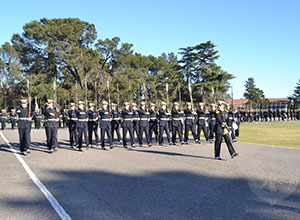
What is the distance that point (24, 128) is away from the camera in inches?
475

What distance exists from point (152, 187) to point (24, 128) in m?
7.49

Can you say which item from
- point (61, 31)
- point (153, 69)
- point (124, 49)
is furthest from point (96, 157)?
point (153, 69)

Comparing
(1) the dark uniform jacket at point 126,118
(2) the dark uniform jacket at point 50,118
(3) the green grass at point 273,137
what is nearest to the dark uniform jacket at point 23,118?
(2) the dark uniform jacket at point 50,118

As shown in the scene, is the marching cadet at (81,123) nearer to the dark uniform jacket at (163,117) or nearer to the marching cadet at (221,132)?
the dark uniform jacket at (163,117)

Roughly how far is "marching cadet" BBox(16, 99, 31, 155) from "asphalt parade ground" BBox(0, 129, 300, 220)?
1.38 m

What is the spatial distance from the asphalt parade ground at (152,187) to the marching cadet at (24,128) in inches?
54.3

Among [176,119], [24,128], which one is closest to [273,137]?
[176,119]

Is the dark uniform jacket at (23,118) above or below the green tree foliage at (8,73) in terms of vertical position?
below

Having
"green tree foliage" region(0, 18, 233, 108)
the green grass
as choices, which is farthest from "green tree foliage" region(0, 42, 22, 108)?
the green grass

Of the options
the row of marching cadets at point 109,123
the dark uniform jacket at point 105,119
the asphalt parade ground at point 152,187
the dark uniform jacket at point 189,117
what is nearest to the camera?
the asphalt parade ground at point 152,187

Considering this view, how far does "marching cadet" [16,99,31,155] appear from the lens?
11.9 m

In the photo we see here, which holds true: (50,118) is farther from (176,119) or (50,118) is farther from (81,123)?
(176,119)

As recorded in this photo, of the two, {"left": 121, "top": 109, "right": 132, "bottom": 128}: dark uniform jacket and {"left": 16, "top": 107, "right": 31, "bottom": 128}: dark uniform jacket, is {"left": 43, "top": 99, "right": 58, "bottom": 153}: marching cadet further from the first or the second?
{"left": 121, "top": 109, "right": 132, "bottom": 128}: dark uniform jacket

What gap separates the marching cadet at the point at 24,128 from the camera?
1195 cm
